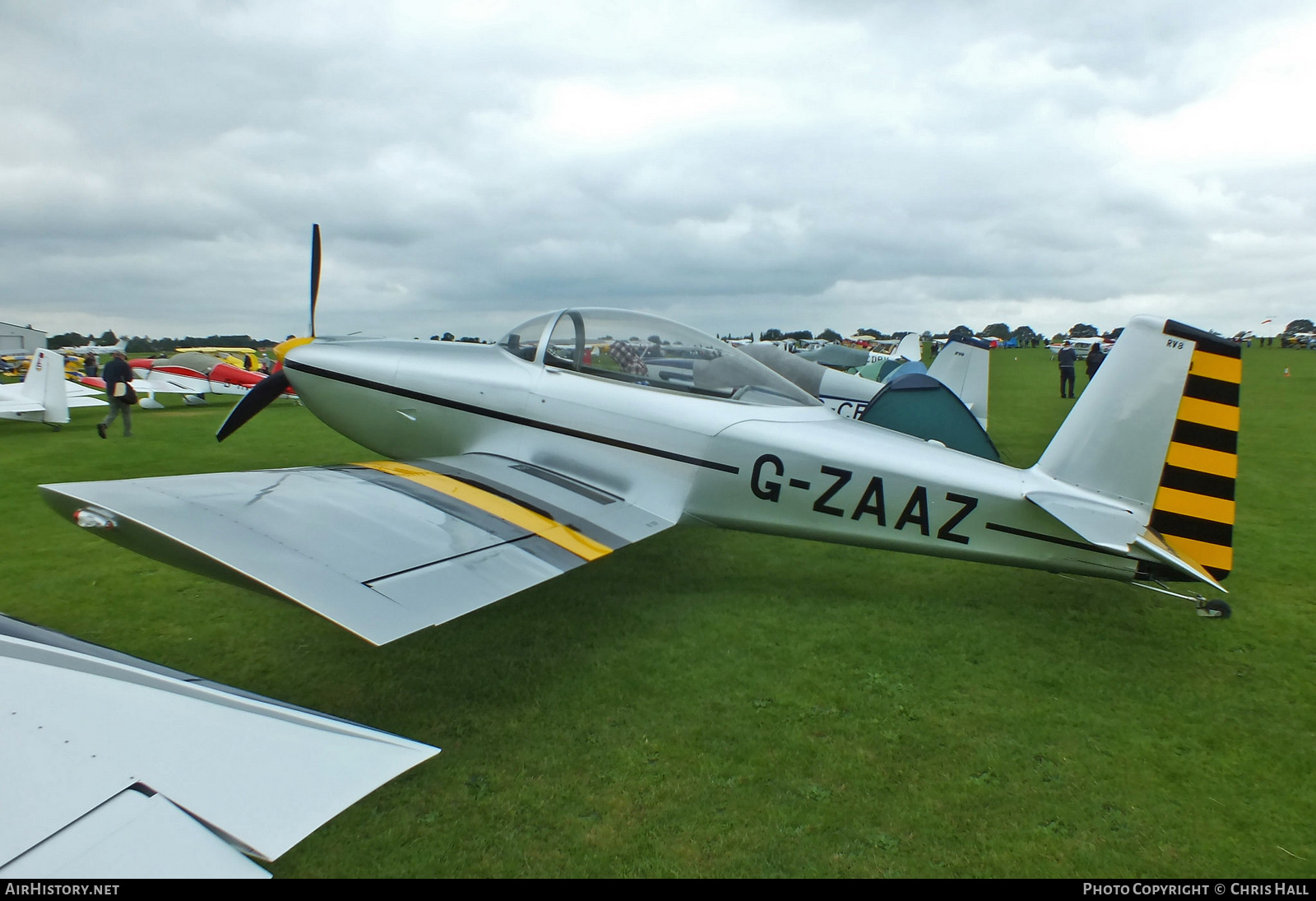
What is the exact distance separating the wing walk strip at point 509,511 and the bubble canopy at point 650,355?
1.25m

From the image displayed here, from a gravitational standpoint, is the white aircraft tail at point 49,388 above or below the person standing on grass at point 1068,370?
below

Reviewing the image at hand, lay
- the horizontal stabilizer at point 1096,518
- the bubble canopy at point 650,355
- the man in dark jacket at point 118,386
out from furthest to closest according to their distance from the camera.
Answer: the man in dark jacket at point 118,386, the bubble canopy at point 650,355, the horizontal stabilizer at point 1096,518

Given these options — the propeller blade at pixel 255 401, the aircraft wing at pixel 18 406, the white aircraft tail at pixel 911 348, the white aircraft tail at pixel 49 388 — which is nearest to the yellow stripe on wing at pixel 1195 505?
the propeller blade at pixel 255 401

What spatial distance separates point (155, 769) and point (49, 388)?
13200 millimetres

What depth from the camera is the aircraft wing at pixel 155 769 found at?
1.34 meters

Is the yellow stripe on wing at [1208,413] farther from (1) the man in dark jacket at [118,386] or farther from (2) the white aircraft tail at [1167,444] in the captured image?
(1) the man in dark jacket at [118,386]

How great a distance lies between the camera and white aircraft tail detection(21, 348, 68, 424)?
11.0 metres

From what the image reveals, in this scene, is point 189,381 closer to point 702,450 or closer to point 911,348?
point 702,450

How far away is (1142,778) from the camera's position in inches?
101

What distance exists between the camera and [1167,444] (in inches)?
138

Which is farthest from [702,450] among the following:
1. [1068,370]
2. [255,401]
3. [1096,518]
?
[1068,370]

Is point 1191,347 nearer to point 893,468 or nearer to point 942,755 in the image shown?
point 893,468

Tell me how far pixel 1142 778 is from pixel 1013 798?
1.88ft
